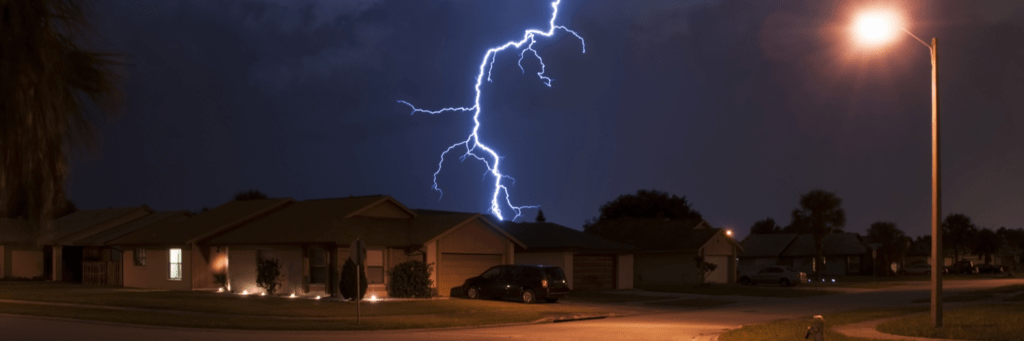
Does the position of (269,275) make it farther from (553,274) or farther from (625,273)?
(625,273)

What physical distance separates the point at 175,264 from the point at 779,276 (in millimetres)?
34572

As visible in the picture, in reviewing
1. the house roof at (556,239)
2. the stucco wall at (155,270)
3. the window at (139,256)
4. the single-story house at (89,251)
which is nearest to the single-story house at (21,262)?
the single-story house at (89,251)

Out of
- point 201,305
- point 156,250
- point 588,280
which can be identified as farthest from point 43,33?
point 588,280

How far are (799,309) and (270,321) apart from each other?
18.0m

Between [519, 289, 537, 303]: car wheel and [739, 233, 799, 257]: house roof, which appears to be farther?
[739, 233, 799, 257]: house roof

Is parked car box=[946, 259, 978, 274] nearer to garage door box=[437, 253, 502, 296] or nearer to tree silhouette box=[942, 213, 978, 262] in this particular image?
tree silhouette box=[942, 213, 978, 262]

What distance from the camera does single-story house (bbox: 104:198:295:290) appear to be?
3794 cm

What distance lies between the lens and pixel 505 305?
31.1 meters

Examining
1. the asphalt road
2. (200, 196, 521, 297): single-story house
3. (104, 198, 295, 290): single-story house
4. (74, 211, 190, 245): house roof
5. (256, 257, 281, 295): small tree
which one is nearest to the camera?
the asphalt road

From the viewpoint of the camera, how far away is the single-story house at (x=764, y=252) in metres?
82.7

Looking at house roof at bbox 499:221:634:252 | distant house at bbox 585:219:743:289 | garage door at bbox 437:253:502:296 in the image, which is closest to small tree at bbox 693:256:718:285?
distant house at bbox 585:219:743:289

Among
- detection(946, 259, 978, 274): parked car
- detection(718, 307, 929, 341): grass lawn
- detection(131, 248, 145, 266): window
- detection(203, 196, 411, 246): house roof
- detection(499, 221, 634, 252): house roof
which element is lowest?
detection(946, 259, 978, 274): parked car

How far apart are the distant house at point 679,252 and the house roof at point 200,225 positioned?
22.1m

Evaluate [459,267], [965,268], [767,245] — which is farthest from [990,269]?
[459,267]
